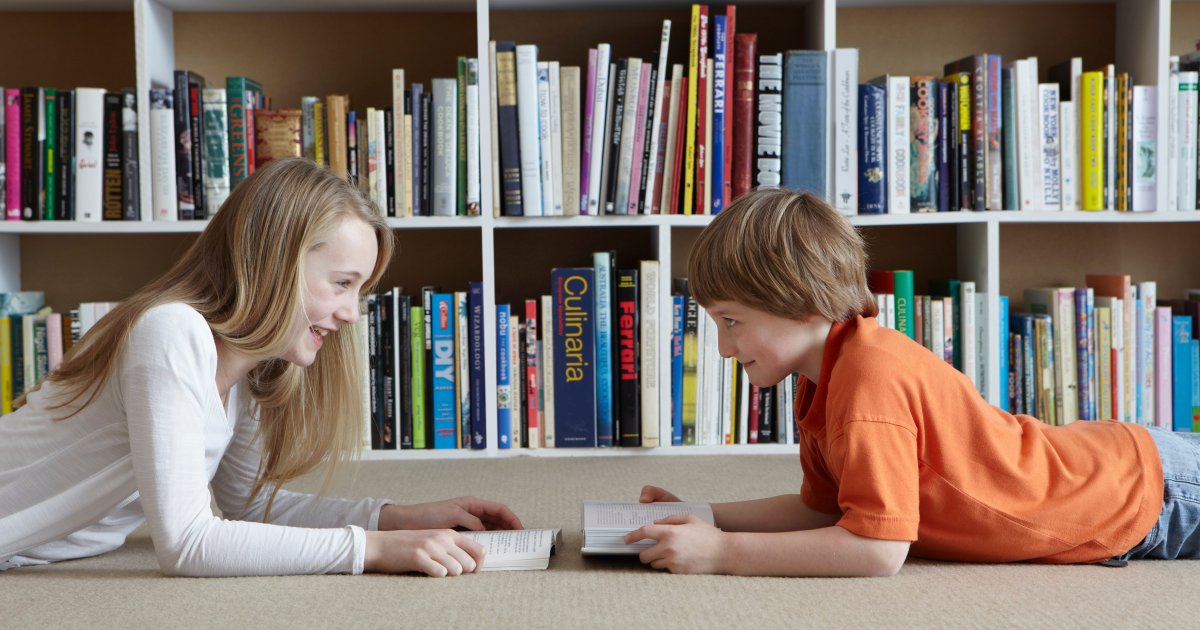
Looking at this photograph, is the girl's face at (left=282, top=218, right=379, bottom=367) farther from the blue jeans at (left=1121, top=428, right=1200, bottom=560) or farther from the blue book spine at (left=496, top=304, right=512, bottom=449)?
the blue jeans at (left=1121, top=428, right=1200, bottom=560)

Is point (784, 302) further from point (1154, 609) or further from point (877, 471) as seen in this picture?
point (1154, 609)

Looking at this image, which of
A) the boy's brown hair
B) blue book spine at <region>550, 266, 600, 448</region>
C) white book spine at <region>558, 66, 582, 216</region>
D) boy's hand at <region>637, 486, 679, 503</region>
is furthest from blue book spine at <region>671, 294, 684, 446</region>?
the boy's brown hair

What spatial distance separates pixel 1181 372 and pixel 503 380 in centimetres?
126

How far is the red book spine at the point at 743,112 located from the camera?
1.83 m

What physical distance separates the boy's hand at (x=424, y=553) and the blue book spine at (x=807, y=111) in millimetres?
1027

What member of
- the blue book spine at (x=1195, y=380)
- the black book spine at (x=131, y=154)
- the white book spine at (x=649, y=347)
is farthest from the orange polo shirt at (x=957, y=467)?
the black book spine at (x=131, y=154)

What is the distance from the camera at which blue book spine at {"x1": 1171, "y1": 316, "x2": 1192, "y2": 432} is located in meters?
1.93

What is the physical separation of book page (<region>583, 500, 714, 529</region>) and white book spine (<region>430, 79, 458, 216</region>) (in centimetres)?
81

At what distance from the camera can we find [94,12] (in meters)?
2.05

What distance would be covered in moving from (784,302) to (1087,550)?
41 centimetres

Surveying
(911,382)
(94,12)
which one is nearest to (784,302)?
(911,382)

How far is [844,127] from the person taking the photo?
6.04ft

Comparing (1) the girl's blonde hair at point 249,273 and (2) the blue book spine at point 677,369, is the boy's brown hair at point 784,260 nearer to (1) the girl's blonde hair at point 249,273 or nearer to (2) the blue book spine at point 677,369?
(1) the girl's blonde hair at point 249,273

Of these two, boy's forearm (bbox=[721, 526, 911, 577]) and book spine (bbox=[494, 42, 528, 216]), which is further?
book spine (bbox=[494, 42, 528, 216])
